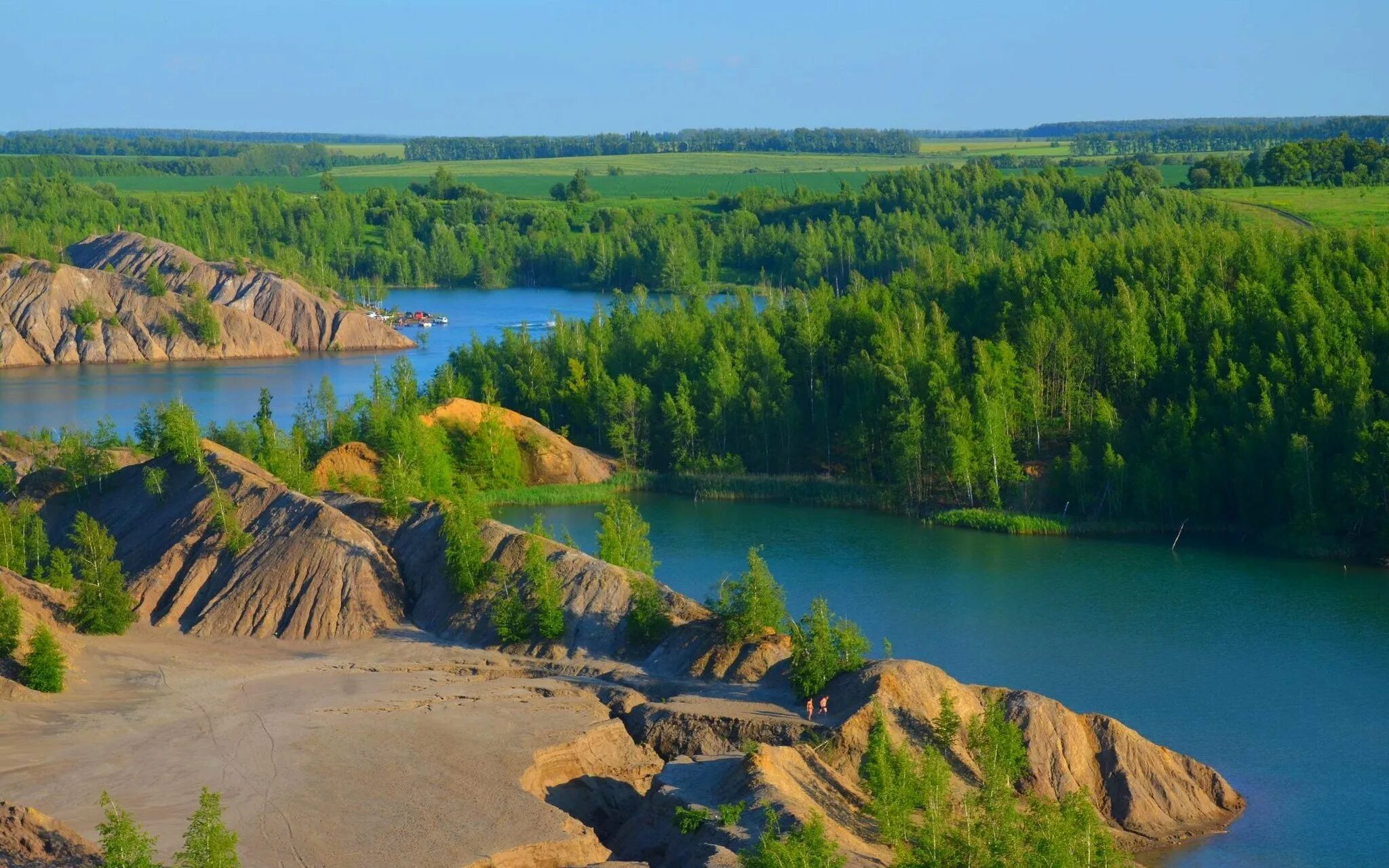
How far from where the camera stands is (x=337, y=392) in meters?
102

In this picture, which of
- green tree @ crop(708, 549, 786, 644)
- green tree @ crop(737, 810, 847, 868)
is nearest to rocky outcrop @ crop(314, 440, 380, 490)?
green tree @ crop(708, 549, 786, 644)

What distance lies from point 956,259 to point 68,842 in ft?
220

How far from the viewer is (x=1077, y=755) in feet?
118

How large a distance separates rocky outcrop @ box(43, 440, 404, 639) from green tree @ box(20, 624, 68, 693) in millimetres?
6117

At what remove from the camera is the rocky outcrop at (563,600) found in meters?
44.0

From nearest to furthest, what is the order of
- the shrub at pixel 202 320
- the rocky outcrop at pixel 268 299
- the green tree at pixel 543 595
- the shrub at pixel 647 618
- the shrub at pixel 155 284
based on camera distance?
the shrub at pixel 647 618 < the green tree at pixel 543 595 < the shrub at pixel 202 320 < the shrub at pixel 155 284 < the rocky outcrop at pixel 268 299

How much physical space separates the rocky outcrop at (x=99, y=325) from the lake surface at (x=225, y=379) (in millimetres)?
1685

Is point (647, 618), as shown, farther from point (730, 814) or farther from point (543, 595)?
point (730, 814)

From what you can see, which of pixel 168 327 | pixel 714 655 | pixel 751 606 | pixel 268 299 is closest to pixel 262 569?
pixel 714 655

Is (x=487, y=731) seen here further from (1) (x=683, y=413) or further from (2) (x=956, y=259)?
(2) (x=956, y=259)

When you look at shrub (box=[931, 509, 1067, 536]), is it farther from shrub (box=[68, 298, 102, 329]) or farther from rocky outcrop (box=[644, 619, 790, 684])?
shrub (box=[68, 298, 102, 329])

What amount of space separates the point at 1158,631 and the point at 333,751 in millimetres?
24533

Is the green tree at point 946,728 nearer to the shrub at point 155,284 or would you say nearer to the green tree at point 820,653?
the green tree at point 820,653

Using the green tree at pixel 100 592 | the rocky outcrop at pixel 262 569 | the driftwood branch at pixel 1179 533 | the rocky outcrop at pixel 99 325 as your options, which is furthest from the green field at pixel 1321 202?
the rocky outcrop at pixel 99 325
